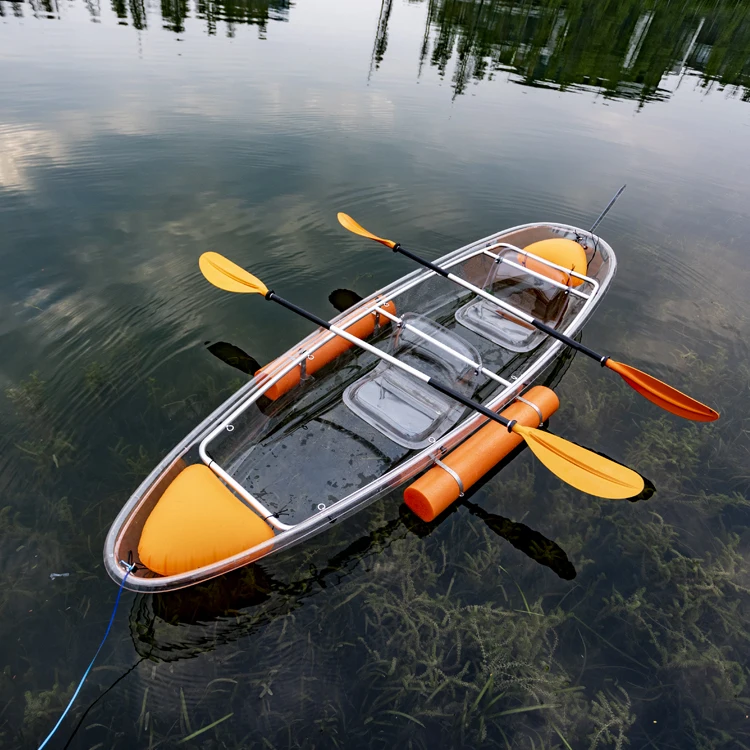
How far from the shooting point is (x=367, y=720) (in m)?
4.21

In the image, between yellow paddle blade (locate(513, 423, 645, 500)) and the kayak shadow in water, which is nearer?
the kayak shadow in water

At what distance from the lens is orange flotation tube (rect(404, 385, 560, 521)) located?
523 centimetres

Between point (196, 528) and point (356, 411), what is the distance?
8.25 feet

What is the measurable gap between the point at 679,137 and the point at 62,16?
25.2 m

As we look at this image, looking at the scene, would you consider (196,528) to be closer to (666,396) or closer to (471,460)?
(471,460)

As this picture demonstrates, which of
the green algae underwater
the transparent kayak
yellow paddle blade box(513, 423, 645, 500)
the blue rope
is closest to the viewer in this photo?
the blue rope

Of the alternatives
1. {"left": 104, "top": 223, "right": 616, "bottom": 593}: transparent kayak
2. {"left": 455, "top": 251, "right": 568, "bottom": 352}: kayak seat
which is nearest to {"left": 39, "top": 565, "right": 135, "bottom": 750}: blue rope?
{"left": 104, "top": 223, "right": 616, "bottom": 593}: transparent kayak

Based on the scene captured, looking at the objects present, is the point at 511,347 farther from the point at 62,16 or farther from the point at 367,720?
the point at 62,16

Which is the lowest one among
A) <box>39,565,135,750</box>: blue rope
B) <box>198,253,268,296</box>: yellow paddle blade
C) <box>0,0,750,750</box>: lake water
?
<box>39,565,135,750</box>: blue rope

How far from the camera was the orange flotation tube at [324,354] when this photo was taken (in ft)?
20.1

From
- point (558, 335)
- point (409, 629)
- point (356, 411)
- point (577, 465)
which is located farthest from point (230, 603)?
point (558, 335)

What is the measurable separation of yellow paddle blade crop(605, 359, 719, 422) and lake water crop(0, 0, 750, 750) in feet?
2.83

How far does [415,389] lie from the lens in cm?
655

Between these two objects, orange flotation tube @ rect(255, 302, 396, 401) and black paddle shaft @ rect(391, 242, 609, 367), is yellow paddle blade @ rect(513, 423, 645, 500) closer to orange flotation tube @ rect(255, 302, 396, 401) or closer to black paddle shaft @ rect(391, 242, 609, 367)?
black paddle shaft @ rect(391, 242, 609, 367)
